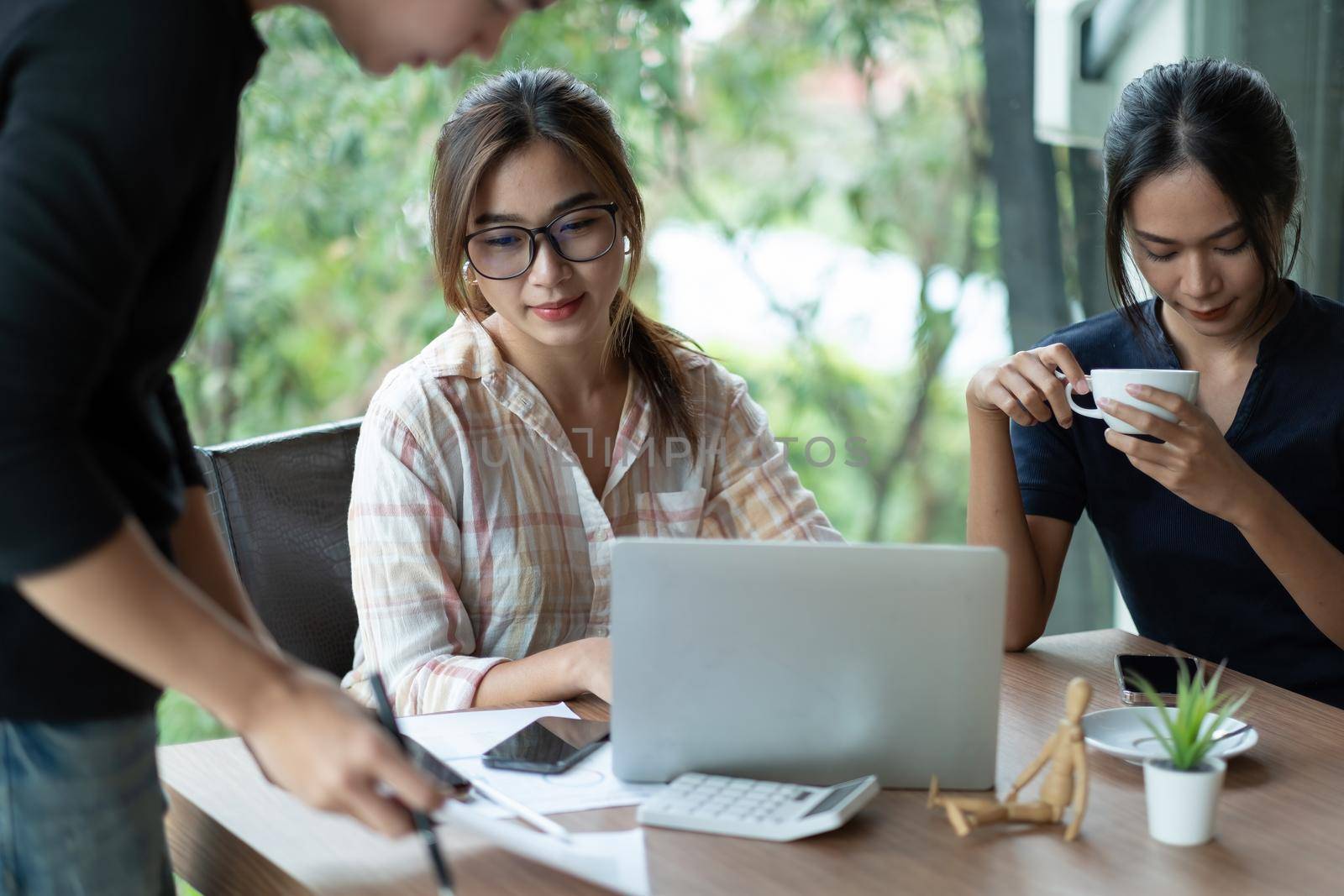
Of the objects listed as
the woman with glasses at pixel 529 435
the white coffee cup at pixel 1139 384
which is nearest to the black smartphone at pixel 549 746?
the woman with glasses at pixel 529 435

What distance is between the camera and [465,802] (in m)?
1.06

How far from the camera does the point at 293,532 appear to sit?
A: 1671 mm

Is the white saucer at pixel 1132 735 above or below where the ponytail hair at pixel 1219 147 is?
below

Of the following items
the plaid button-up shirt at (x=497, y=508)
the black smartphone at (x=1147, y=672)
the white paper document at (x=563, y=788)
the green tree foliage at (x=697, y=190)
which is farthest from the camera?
the green tree foliage at (x=697, y=190)

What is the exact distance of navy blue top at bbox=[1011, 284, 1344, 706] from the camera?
167 cm

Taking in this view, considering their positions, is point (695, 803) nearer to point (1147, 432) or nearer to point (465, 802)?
point (465, 802)

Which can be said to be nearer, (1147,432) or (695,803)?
(695,803)

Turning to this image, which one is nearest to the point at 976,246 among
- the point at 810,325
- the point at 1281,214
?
the point at 810,325

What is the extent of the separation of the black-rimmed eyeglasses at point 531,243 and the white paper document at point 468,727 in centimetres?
60

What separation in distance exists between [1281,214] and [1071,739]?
3.00 feet

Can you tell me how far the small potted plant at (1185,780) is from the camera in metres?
0.98

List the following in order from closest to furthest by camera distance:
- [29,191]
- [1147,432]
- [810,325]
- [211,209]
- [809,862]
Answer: [29,191] < [211,209] < [809,862] < [1147,432] < [810,325]

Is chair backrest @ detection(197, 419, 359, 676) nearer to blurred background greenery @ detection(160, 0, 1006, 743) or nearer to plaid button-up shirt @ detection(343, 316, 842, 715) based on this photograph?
plaid button-up shirt @ detection(343, 316, 842, 715)

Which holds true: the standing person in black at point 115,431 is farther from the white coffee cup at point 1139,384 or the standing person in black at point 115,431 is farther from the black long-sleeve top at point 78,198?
the white coffee cup at point 1139,384
